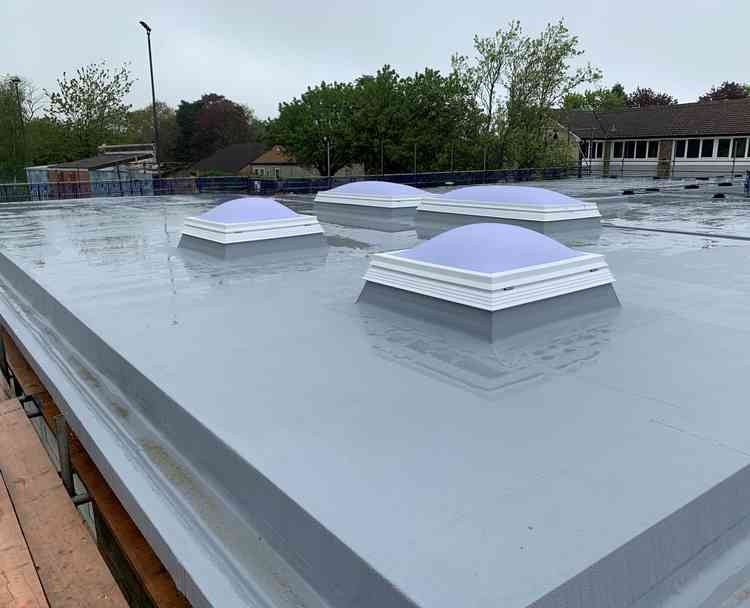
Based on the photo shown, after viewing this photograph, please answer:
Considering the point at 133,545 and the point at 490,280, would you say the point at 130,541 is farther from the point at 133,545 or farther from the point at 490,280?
the point at 490,280

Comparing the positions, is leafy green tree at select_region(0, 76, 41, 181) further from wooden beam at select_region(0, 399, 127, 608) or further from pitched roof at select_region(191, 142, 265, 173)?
wooden beam at select_region(0, 399, 127, 608)

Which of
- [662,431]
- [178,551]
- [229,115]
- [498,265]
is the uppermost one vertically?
[229,115]

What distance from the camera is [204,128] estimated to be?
273 feet

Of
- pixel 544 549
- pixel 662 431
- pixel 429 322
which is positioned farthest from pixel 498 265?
pixel 544 549

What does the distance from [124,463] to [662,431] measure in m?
3.19

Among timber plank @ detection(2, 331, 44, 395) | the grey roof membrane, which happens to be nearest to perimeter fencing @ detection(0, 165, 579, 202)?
timber plank @ detection(2, 331, 44, 395)

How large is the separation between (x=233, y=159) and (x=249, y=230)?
214 ft

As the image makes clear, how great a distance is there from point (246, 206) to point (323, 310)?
15.5 ft

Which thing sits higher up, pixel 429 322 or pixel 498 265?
pixel 498 265

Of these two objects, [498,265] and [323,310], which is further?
[323,310]

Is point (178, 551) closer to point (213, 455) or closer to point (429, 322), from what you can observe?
point (213, 455)

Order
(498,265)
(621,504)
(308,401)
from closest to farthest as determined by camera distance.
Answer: (621,504)
(308,401)
(498,265)

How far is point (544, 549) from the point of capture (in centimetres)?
246

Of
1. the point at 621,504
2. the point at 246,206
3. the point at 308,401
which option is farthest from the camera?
the point at 246,206
